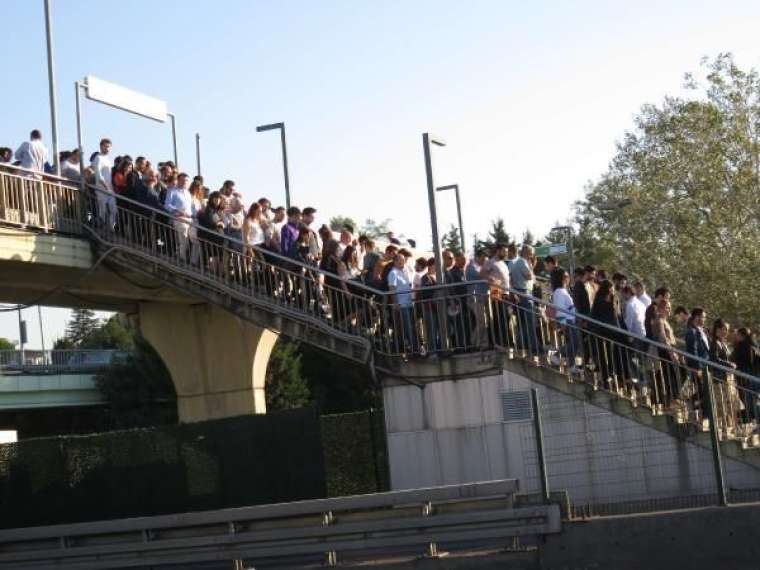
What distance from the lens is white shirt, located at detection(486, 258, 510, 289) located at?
2055cm

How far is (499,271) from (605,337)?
6.42 ft

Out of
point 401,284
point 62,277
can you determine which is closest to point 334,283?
point 401,284

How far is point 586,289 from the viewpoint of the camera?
2047 centimetres

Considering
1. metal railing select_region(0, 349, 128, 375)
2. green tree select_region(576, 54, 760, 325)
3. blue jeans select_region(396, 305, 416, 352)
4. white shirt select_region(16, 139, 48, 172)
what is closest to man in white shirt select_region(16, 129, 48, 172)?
white shirt select_region(16, 139, 48, 172)

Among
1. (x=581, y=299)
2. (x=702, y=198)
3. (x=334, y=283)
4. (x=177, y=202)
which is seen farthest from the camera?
(x=702, y=198)

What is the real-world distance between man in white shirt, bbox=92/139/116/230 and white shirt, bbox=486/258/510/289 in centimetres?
658

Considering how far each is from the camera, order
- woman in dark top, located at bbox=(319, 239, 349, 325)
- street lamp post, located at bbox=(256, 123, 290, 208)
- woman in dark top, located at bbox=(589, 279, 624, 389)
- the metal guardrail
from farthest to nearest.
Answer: street lamp post, located at bbox=(256, 123, 290, 208) < woman in dark top, located at bbox=(319, 239, 349, 325) < woman in dark top, located at bbox=(589, 279, 624, 389) < the metal guardrail

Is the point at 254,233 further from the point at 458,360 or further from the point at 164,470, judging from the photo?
the point at 164,470

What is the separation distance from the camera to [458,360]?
2075 cm

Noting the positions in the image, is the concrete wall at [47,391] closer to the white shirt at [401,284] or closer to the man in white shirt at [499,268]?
the white shirt at [401,284]

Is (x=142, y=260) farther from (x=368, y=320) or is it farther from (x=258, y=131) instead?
(x=258, y=131)

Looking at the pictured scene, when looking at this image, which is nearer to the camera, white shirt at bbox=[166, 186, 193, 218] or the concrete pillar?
white shirt at bbox=[166, 186, 193, 218]

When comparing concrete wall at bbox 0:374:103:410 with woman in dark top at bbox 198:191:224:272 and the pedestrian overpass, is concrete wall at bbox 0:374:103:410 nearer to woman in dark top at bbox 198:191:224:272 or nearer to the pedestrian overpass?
the pedestrian overpass

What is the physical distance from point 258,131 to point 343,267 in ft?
27.5
